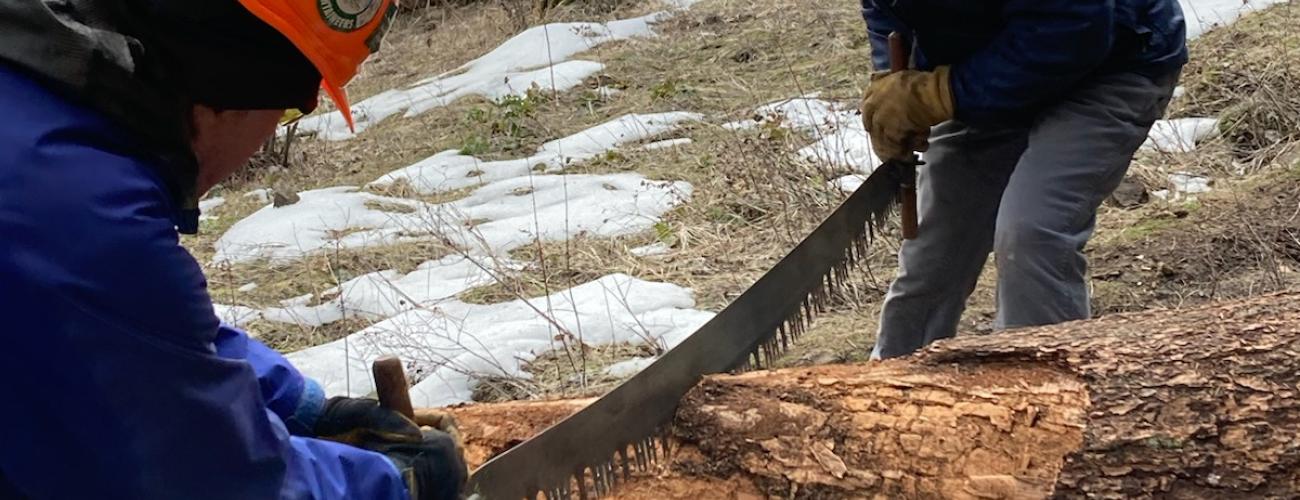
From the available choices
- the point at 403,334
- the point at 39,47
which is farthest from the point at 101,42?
the point at 403,334

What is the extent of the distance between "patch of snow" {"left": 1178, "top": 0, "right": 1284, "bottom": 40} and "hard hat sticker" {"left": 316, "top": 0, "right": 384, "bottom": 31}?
6.76 meters

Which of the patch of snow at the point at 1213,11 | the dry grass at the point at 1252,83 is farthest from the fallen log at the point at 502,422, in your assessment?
the patch of snow at the point at 1213,11

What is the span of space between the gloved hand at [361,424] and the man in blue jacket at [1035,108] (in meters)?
2.04

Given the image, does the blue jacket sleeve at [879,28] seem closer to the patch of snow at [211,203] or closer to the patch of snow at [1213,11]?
the patch of snow at [1213,11]

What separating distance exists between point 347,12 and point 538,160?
5.75 metres

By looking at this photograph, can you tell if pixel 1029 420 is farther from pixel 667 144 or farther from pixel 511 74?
pixel 511 74

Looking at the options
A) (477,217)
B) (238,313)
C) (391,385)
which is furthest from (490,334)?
(391,385)

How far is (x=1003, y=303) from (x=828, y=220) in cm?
62

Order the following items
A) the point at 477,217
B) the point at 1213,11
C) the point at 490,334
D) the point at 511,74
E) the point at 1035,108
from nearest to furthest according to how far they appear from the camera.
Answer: the point at 1035,108 < the point at 490,334 < the point at 477,217 < the point at 1213,11 < the point at 511,74

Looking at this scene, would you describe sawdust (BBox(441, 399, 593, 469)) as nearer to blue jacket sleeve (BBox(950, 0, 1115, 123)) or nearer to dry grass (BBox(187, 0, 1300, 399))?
dry grass (BBox(187, 0, 1300, 399))

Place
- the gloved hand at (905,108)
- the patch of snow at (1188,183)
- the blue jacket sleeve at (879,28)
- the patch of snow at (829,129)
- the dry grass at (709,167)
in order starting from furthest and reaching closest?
1. the patch of snow at (829,129)
2. the patch of snow at (1188,183)
3. the dry grass at (709,167)
4. the blue jacket sleeve at (879,28)
5. the gloved hand at (905,108)

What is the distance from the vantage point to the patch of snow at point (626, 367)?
436 centimetres

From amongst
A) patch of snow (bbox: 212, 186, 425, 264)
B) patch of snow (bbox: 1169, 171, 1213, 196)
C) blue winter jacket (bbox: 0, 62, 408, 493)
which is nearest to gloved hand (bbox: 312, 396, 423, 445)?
blue winter jacket (bbox: 0, 62, 408, 493)

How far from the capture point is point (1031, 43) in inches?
129
